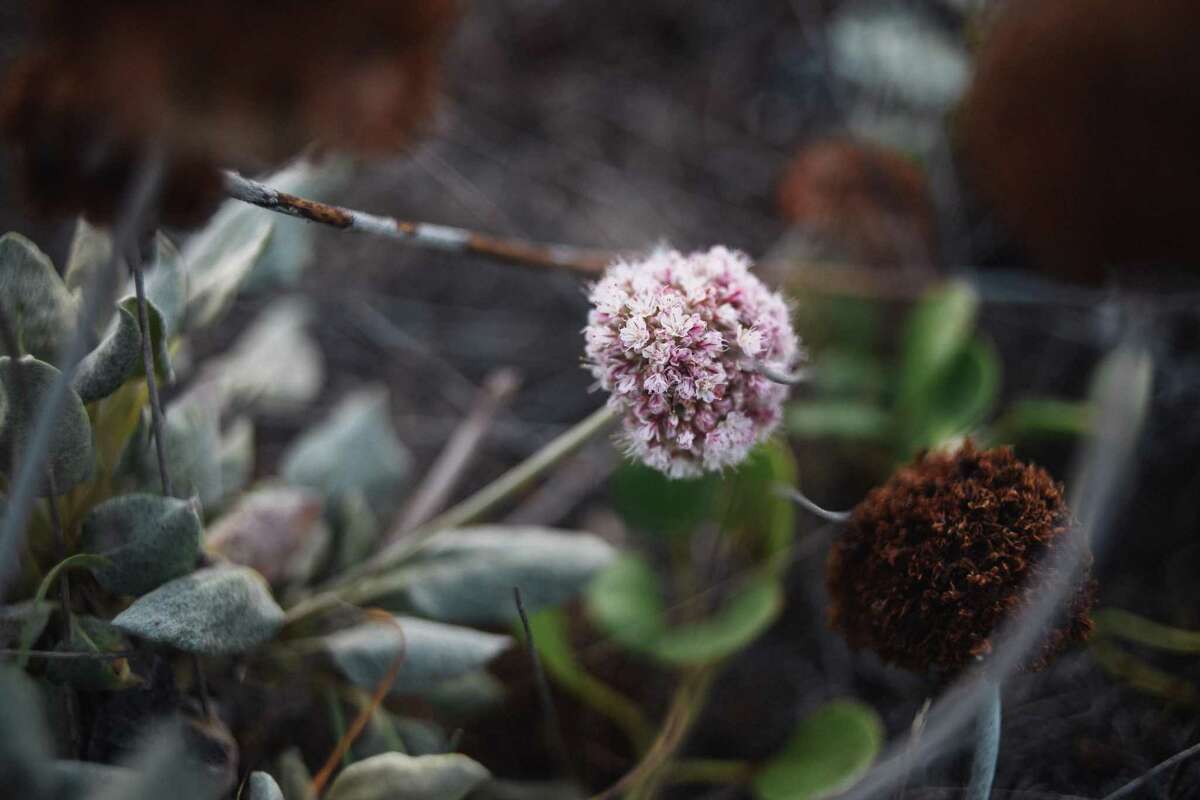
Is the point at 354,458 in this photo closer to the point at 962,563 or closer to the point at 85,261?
the point at 85,261

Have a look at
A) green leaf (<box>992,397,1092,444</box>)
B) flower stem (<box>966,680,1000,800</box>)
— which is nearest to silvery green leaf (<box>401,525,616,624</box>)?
flower stem (<box>966,680,1000,800</box>)

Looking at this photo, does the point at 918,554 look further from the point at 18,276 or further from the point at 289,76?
the point at 18,276

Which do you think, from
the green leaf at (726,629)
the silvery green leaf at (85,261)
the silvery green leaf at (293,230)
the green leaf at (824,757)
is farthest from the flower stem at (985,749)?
the silvery green leaf at (85,261)

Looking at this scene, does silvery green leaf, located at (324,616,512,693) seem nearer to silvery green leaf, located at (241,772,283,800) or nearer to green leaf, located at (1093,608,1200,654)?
silvery green leaf, located at (241,772,283,800)

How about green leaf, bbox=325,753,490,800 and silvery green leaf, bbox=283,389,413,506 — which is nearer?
green leaf, bbox=325,753,490,800

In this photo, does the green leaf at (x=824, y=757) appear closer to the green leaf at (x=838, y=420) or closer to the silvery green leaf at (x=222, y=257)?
the green leaf at (x=838, y=420)

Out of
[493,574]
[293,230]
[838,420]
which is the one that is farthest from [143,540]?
[838,420]
